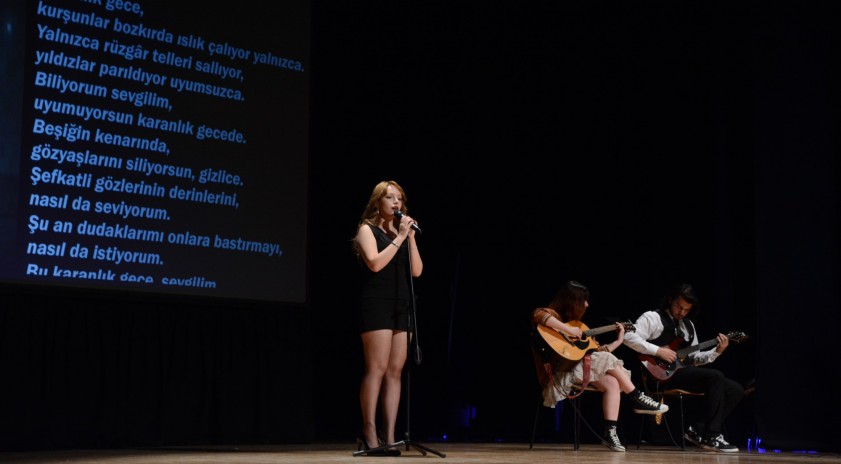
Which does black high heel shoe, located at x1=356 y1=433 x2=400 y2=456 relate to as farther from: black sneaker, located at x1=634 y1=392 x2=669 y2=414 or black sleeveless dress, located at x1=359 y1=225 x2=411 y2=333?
black sneaker, located at x1=634 y1=392 x2=669 y2=414

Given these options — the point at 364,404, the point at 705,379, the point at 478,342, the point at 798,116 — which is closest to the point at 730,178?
the point at 798,116

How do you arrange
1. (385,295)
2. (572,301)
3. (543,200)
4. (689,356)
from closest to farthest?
Result: 1. (385,295)
2. (572,301)
3. (689,356)
4. (543,200)

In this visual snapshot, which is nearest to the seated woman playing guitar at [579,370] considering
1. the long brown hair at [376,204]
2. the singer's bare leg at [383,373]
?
the singer's bare leg at [383,373]

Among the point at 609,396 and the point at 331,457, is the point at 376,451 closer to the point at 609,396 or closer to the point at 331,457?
the point at 331,457

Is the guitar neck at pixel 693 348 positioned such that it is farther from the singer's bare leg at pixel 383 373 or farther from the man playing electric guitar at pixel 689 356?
the singer's bare leg at pixel 383 373

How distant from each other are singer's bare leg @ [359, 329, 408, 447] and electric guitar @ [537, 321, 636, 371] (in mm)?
1429

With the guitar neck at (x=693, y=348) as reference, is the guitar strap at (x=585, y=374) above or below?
below

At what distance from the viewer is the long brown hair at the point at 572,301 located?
5.92 meters

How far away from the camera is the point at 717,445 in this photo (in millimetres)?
5836

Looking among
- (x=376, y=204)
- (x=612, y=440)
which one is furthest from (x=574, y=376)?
(x=376, y=204)

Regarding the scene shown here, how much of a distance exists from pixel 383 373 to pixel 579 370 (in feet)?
5.36

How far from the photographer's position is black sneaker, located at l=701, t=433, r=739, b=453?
5.80 m

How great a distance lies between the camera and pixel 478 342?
287 inches

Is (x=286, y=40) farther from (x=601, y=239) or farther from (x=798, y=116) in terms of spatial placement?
(x=798, y=116)
